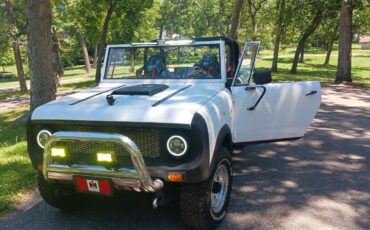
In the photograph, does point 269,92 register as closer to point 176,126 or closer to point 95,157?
→ point 176,126

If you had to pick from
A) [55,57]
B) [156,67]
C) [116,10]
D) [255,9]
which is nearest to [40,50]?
[156,67]

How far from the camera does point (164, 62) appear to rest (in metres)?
5.14

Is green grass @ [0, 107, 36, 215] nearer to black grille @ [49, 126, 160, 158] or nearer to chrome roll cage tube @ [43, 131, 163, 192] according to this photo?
chrome roll cage tube @ [43, 131, 163, 192]

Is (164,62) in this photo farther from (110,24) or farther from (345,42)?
(110,24)

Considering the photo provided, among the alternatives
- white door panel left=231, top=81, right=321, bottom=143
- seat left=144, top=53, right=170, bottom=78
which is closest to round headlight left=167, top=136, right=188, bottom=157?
white door panel left=231, top=81, right=321, bottom=143

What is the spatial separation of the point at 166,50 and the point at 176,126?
225 cm

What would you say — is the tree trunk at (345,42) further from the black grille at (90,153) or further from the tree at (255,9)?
the black grille at (90,153)

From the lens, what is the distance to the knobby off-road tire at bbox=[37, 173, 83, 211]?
387 centimetres

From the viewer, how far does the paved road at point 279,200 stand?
12.7ft

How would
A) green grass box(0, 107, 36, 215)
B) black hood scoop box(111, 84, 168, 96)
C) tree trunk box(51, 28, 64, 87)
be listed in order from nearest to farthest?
black hood scoop box(111, 84, 168, 96), green grass box(0, 107, 36, 215), tree trunk box(51, 28, 64, 87)

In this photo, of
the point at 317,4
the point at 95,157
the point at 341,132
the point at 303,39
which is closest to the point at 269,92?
the point at 95,157

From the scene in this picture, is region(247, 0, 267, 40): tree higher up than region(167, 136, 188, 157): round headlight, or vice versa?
region(247, 0, 267, 40): tree

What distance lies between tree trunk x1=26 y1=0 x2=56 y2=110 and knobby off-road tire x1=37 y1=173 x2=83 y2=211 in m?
4.50

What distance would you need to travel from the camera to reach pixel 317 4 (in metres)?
20.7
